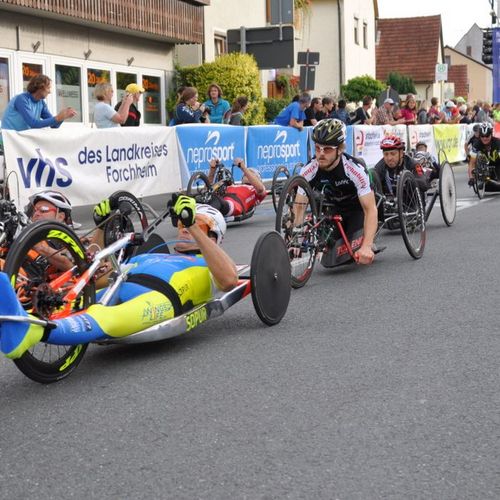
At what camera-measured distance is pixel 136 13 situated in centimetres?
2325

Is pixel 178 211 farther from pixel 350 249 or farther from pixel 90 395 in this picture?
pixel 350 249

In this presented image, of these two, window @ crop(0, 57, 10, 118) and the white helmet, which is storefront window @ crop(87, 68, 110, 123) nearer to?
window @ crop(0, 57, 10, 118)

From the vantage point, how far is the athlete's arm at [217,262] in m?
5.82

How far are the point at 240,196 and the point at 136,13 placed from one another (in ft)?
37.8

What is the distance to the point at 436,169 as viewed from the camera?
42.3ft

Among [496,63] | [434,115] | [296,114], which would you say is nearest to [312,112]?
[296,114]

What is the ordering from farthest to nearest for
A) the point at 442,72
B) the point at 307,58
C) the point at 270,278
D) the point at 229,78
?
1. the point at 442,72
2. the point at 229,78
3. the point at 307,58
4. the point at 270,278

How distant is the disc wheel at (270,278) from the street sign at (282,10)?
14.6 metres

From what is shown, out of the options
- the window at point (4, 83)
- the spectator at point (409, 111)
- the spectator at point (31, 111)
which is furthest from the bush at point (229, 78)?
the spectator at point (31, 111)

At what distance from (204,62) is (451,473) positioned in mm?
24607

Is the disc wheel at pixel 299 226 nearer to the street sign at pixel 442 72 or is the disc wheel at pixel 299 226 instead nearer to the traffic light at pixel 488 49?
the street sign at pixel 442 72

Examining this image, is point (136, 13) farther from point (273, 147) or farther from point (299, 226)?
point (299, 226)

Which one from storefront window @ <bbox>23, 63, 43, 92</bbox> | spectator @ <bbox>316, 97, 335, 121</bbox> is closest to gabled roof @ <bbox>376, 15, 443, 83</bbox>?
spectator @ <bbox>316, 97, 335, 121</bbox>

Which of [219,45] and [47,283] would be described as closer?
[47,283]
